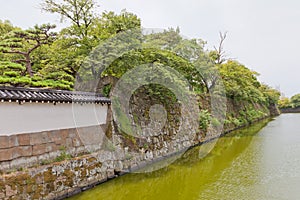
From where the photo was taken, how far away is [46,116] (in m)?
4.68

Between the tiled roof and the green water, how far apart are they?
1919mm

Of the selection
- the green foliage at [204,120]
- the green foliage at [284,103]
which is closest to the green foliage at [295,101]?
the green foliage at [284,103]

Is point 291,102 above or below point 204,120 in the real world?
above

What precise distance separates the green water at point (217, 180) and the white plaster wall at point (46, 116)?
4.84 ft

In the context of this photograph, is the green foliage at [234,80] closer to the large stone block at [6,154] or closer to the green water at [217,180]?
the green water at [217,180]

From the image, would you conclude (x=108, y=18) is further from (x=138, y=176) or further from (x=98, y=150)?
(x=138, y=176)

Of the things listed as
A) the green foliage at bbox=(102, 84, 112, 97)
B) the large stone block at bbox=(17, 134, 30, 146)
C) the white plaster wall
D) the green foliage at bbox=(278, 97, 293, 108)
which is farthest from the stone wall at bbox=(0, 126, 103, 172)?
the green foliage at bbox=(278, 97, 293, 108)

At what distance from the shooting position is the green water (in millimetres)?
4770

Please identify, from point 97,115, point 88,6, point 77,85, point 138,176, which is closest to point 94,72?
point 77,85

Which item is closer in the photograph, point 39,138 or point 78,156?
point 39,138

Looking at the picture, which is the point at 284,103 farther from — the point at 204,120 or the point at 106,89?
the point at 106,89

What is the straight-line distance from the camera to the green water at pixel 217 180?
4770 mm

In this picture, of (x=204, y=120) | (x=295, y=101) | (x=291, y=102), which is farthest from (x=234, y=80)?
(x=291, y=102)

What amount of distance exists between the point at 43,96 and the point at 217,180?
4.19m
